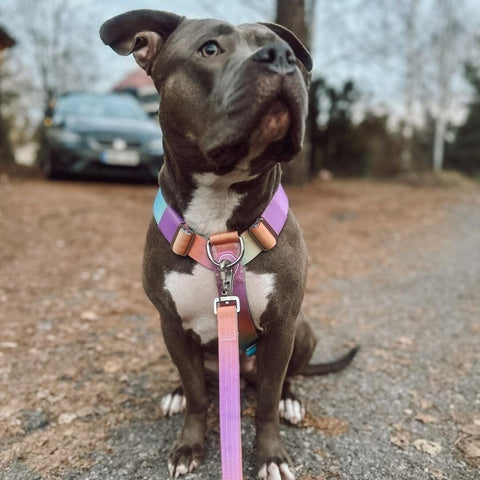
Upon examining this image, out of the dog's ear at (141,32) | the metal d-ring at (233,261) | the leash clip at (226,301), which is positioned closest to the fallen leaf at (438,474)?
the leash clip at (226,301)

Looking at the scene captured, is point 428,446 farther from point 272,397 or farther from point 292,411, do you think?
point 272,397

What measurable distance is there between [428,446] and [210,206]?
1.60 meters

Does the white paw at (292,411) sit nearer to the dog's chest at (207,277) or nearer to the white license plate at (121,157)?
the dog's chest at (207,277)

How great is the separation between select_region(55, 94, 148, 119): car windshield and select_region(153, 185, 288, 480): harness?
305 inches

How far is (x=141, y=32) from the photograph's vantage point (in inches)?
88.5

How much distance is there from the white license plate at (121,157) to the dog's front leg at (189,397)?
6.66m

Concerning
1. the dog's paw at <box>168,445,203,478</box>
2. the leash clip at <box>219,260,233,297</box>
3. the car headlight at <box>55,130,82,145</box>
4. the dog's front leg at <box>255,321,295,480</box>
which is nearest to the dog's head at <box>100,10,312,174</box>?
the leash clip at <box>219,260,233,297</box>

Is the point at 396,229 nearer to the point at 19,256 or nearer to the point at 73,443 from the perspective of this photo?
the point at 19,256

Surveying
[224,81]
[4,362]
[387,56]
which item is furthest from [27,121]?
[224,81]

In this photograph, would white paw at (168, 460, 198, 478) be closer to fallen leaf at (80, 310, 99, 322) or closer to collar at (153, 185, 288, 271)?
collar at (153, 185, 288, 271)

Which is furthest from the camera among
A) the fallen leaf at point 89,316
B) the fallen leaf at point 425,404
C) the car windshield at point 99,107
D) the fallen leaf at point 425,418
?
the car windshield at point 99,107

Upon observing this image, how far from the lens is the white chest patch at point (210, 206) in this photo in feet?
7.09

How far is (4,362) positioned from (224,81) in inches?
96.2

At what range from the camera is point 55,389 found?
9.92ft
